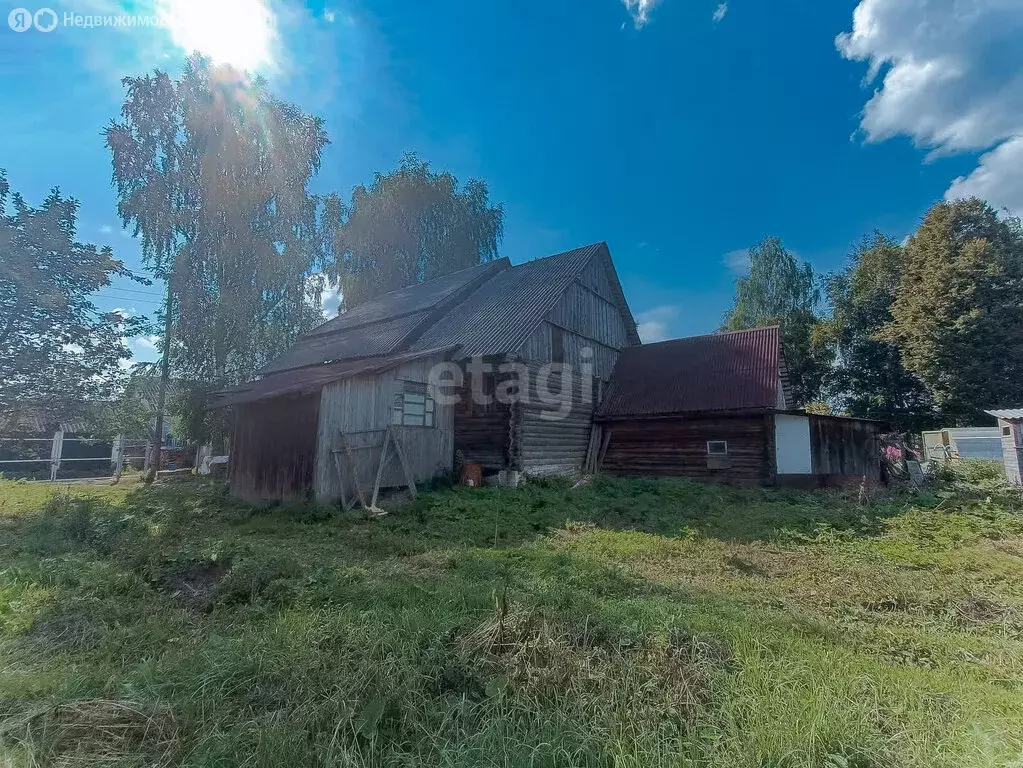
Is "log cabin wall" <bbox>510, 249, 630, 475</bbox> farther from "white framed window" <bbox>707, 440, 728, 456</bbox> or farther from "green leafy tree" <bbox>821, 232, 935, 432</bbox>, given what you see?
"green leafy tree" <bbox>821, 232, 935, 432</bbox>

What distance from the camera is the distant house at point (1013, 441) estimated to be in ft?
44.2

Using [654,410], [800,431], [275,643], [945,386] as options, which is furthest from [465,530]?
[945,386]

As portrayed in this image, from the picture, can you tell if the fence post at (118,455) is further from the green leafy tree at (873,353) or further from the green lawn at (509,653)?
the green leafy tree at (873,353)

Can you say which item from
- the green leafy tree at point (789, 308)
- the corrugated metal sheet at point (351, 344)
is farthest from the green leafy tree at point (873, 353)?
the corrugated metal sheet at point (351, 344)

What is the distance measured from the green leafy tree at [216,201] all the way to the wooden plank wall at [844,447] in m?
23.0

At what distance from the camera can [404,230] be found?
30.6m

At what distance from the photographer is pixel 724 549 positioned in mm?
7590

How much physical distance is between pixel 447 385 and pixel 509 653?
11.5 metres

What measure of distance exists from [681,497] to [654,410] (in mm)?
4476

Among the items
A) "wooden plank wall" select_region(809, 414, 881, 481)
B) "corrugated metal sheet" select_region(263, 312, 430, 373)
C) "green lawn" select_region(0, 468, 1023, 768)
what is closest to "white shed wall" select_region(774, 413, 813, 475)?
"wooden plank wall" select_region(809, 414, 881, 481)

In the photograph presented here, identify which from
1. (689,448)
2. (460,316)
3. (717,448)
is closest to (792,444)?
(717,448)

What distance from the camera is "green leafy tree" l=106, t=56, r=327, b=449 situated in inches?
744

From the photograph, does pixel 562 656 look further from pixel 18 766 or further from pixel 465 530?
pixel 465 530

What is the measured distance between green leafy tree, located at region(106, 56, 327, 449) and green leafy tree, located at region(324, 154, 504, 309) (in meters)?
6.40
